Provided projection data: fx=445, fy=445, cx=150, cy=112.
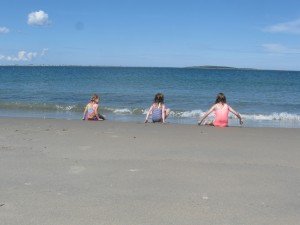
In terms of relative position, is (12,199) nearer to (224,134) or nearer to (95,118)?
(224,134)

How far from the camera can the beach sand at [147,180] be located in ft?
→ 14.9

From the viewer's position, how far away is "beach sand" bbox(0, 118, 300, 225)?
179 inches

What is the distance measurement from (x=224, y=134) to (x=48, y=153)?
15.6 ft

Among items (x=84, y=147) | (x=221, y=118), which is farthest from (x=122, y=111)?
(x=84, y=147)

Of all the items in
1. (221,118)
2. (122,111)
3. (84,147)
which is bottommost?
(122,111)

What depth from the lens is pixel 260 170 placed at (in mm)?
6559

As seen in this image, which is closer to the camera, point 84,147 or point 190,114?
point 84,147

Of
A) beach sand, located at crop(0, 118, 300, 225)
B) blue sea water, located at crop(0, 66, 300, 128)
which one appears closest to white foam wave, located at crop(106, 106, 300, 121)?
blue sea water, located at crop(0, 66, 300, 128)

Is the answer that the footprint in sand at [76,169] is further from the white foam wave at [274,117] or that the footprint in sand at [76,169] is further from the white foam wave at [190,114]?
the white foam wave at [274,117]

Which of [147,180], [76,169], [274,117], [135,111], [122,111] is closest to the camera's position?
[147,180]

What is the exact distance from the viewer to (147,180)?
5.86 metres

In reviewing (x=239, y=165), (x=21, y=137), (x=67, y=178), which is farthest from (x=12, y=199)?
(x=21, y=137)

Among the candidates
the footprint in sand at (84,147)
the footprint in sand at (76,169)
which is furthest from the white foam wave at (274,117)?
the footprint in sand at (76,169)

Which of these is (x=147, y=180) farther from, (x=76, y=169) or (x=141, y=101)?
(x=141, y=101)
